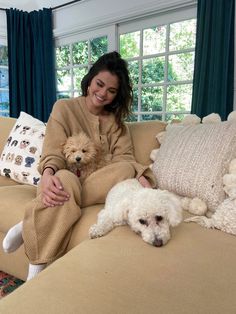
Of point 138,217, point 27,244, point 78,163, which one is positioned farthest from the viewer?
point 78,163

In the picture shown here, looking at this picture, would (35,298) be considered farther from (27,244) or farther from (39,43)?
(39,43)

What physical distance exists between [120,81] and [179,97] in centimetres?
124

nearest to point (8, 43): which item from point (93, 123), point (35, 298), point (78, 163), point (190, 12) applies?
point (190, 12)

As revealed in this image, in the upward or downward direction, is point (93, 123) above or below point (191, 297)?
above

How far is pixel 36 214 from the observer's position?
46.3 inches

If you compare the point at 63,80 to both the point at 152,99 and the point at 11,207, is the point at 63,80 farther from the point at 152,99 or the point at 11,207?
the point at 11,207

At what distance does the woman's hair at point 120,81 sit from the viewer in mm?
1688

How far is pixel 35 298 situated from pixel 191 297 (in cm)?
37

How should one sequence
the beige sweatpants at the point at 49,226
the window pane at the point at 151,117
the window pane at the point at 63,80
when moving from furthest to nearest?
the window pane at the point at 63,80 → the window pane at the point at 151,117 → the beige sweatpants at the point at 49,226

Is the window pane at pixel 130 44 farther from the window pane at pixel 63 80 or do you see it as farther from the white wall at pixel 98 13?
the window pane at pixel 63 80

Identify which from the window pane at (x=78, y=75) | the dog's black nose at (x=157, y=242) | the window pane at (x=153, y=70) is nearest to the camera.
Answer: the dog's black nose at (x=157, y=242)

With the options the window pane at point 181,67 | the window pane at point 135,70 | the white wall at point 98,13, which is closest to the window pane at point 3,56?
the white wall at point 98,13

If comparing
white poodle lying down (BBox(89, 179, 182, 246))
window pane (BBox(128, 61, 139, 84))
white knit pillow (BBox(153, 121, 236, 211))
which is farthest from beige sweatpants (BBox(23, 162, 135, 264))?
window pane (BBox(128, 61, 139, 84))

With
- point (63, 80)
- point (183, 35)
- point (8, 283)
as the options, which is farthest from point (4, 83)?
point (8, 283)
